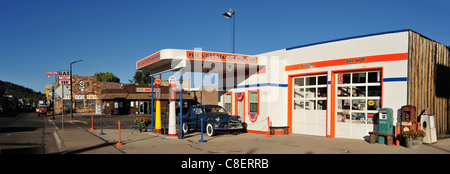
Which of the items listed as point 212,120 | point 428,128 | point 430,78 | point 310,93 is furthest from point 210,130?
point 430,78

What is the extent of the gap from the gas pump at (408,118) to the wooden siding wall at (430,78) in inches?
19.1

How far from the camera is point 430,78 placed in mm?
13055

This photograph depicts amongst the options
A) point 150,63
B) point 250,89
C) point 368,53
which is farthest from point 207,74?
point 368,53

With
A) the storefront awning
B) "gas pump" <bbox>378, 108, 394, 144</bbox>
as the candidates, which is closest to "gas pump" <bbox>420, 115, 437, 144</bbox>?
"gas pump" <bbox>378, 108, 394, 144</bbox>

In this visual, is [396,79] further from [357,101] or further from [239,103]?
[239,103]

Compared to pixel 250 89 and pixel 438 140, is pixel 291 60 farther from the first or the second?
pixel 438 140

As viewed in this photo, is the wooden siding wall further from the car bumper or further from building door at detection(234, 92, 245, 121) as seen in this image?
building door at detection(234, 92, 245, 121)

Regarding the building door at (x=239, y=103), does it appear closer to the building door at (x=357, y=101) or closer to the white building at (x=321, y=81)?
the white building at (x=321, y=81)

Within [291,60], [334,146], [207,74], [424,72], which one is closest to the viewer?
[334,146]

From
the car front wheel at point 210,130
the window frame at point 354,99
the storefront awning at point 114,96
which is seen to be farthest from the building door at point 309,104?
the storefront awning at point 114,96

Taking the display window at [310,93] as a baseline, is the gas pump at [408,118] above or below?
below

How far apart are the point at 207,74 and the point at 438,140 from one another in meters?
12.8

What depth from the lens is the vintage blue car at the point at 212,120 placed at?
14.9 metres
